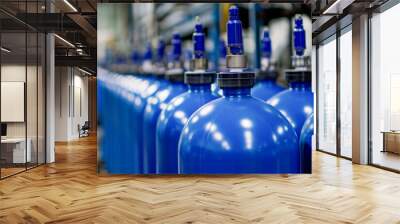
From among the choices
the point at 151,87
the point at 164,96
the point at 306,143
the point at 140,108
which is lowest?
the point at 306,143

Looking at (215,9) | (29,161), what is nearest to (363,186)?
(215,9)

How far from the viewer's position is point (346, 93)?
8703 mm

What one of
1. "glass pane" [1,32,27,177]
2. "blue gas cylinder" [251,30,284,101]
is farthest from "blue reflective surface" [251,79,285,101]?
"glass pane" [1,32,27,177]

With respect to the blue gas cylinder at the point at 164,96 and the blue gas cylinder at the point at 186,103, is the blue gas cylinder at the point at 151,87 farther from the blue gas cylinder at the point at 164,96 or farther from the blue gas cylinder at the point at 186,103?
the blue gas cylinder at the point at 186,103

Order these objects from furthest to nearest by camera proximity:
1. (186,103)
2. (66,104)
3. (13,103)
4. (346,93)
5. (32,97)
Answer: (66,104) → (346,93) → (32,97) → (13,103) → (186,103)

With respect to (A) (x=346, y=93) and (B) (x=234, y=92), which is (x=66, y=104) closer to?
(A) (x=346, y=93)

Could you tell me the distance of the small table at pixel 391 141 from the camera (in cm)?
670

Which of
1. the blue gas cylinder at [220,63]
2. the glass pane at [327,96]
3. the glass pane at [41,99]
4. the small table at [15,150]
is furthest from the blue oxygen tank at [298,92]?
the glass pane at [327,96]

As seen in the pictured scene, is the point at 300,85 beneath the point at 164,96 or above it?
above

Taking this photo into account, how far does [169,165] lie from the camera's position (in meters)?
5.05

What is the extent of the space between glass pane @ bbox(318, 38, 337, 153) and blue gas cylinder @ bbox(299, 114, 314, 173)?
4616 millimetres

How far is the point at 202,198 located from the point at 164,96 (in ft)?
4.25

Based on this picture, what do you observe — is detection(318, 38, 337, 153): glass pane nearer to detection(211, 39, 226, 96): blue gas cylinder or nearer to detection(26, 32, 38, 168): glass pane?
detection(211, 39, 226, 96): blue gas cylinder

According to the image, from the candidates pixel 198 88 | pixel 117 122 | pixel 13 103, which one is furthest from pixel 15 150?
pixel 198 88
